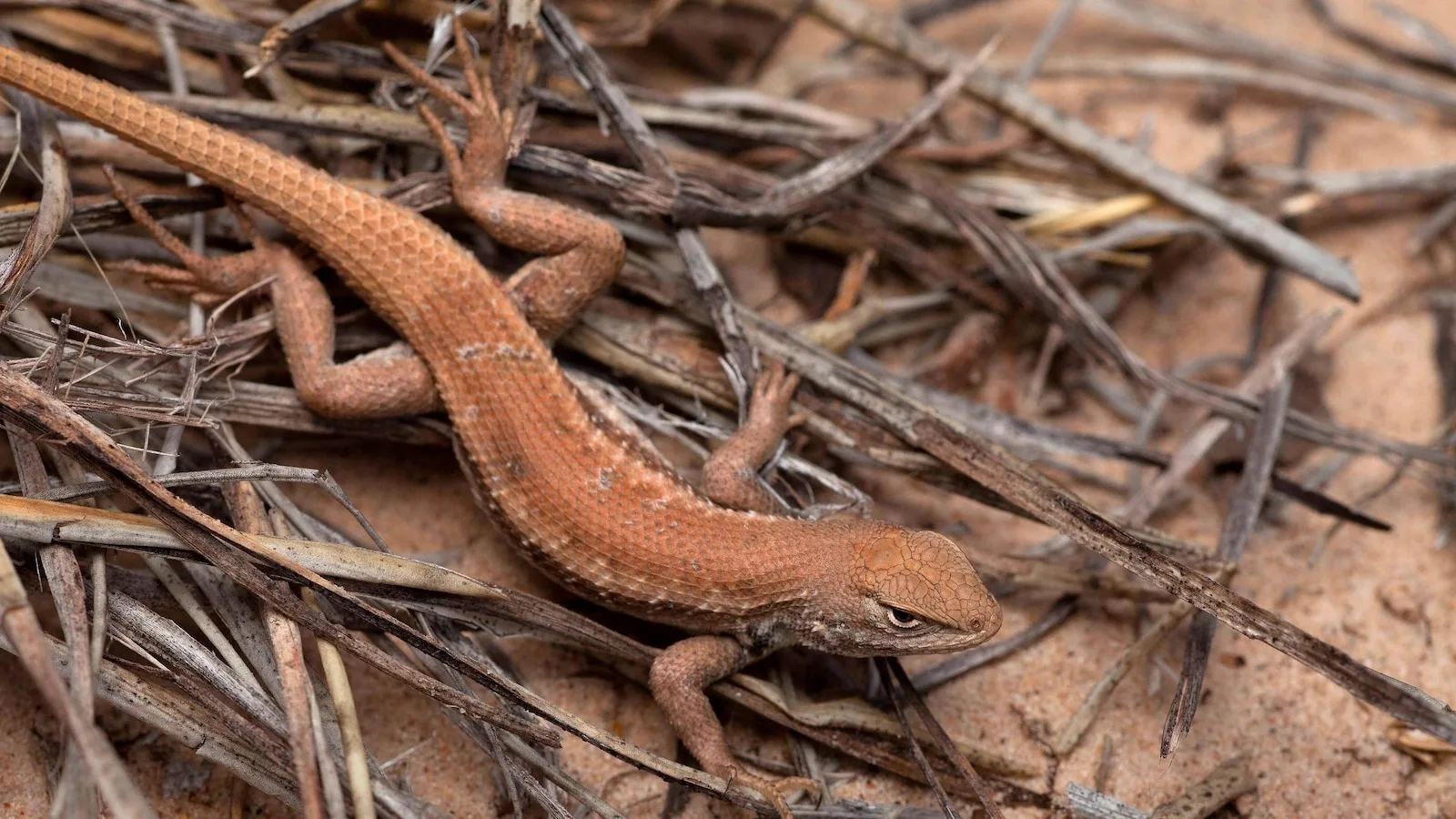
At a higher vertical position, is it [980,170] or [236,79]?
[980,170]

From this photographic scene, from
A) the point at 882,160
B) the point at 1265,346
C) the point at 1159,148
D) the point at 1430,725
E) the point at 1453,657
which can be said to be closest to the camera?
the point at 1430,725

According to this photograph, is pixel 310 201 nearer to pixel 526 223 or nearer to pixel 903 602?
pixel 526 223

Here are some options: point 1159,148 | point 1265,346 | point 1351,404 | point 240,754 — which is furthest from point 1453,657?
point 240,754

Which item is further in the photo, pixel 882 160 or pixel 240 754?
pixel 882 160

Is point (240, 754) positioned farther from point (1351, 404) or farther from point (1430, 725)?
point (1351, 404)

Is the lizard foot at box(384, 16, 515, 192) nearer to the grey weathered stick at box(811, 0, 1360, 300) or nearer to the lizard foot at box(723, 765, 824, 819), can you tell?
the grey weathered stick at box(811, 0, 1360, 300)

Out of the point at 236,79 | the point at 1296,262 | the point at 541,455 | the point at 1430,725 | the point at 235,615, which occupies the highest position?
the point at 1296,262
